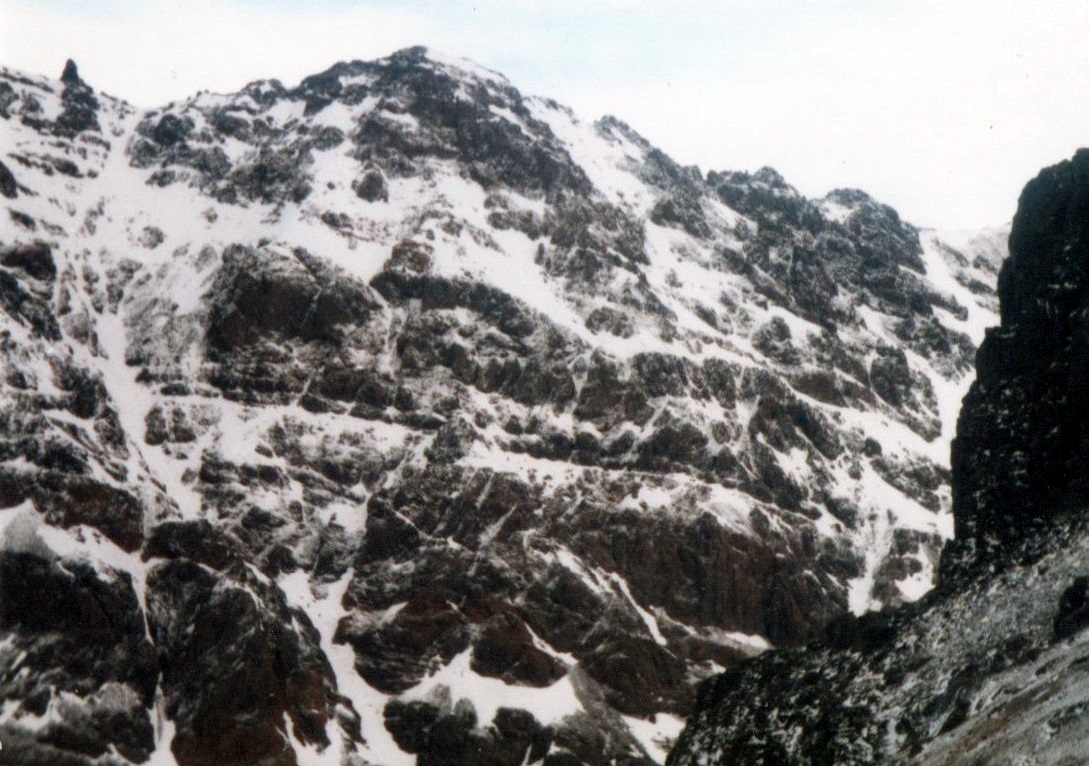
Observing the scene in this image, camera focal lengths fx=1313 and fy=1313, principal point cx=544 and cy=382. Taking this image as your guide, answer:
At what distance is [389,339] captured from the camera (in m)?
181

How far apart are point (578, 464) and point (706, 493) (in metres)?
16.7

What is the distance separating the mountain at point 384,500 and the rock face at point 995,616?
7433cm

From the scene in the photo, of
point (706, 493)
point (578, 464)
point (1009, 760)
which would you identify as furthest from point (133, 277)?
point (1009, 760)

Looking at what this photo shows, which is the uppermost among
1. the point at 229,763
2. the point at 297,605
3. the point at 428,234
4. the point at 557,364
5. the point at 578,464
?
the point at 428,234

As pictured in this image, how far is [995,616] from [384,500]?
364 feet

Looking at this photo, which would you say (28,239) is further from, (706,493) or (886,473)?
(886,473)

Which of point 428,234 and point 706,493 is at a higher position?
point 428,234

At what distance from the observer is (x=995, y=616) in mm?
55125

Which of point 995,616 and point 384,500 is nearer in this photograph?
point 995,616

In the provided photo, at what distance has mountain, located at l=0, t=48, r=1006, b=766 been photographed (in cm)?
13100

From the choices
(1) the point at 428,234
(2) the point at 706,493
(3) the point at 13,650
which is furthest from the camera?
(1) the point at 428,234

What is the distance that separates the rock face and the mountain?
74.3 metres

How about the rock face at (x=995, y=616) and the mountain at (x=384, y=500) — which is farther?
the mountain at (x=384, y=500)

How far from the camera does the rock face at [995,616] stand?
48281mm
